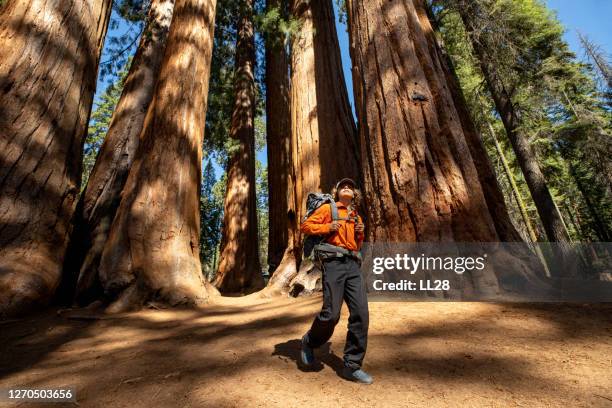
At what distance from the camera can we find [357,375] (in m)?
2.07

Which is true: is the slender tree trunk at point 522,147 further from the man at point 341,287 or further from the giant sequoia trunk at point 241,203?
the man at point 341,287

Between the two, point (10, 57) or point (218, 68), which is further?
point (218, 68)

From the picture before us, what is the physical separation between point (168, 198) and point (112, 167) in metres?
1.96

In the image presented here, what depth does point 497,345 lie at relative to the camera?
2277 millimetres

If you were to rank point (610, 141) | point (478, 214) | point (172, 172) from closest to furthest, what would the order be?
point (478, 214) < point (172, 172) < point (610, 141)

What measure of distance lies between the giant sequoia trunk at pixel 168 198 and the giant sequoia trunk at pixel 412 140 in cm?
273

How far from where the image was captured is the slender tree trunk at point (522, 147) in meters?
10.3

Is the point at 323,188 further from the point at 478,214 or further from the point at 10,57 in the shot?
the point at 10,57

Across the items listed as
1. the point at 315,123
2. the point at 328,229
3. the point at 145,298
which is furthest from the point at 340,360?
the point at 315,123

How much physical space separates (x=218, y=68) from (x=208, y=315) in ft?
34.2

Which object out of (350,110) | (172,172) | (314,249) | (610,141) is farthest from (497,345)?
(610,141)

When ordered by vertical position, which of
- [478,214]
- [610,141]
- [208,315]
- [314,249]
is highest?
[610,141]

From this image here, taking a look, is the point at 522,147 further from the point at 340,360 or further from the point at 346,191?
the point at 340,360


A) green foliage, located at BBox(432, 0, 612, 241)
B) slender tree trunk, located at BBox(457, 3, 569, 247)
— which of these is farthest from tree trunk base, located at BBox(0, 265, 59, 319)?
slender tree trunk, located at BBox(457, 3, 569, 247)
